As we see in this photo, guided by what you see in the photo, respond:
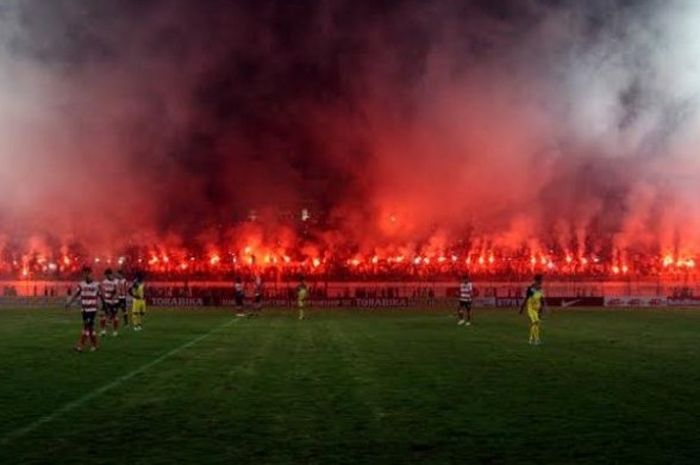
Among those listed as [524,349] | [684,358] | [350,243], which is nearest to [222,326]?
[524,349]

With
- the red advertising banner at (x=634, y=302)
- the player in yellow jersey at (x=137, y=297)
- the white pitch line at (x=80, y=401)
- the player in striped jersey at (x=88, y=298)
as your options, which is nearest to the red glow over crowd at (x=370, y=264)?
the red advertising banner at (x=634, y=302)

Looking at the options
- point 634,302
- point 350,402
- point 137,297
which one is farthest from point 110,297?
point 634,302

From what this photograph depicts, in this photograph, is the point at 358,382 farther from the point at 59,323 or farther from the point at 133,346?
the point at 59,323

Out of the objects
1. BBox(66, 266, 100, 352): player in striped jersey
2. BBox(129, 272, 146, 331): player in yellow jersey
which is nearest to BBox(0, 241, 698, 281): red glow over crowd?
BBox(129, 272, 146, 331): player in yellow jersey

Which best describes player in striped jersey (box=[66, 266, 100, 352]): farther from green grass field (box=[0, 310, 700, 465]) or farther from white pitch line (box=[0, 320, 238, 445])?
white pitch line (box=[0, 320, 238, 445])

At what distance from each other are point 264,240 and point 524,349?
499 feet

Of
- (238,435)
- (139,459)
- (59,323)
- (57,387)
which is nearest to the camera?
(139,459)

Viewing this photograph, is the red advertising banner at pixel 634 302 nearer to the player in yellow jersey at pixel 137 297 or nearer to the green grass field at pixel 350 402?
the green grass field at pixel 350 402

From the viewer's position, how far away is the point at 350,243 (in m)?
177

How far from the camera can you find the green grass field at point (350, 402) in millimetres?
11195

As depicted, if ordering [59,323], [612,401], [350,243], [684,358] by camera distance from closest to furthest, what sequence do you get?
[612,401] → [684,358] → [59,323] → [350,243]

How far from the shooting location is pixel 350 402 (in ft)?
50.6

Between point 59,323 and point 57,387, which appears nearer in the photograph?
point 57,387

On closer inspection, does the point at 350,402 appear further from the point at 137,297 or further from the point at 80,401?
the point at 137,297
